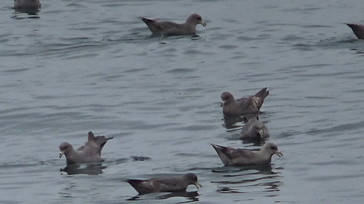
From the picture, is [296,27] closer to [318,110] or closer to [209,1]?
[209,1]

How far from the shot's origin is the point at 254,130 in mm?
24266

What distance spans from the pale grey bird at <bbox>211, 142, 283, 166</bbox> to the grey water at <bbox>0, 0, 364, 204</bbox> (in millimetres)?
150

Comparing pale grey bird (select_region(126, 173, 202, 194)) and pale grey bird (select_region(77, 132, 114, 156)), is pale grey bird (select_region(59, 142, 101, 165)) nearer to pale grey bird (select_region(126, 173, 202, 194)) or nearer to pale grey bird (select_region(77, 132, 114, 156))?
pale grey bird (select_region(77, 132, 114, 156))

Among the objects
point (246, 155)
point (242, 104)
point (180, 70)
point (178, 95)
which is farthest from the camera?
point (180, 70)

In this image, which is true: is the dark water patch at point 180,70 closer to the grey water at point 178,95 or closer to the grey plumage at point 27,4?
the grey water at point 178,95

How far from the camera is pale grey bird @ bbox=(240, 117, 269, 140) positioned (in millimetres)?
24125

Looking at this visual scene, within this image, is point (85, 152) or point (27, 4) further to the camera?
point (27, 4)

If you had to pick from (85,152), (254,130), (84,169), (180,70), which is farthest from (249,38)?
(84,169)

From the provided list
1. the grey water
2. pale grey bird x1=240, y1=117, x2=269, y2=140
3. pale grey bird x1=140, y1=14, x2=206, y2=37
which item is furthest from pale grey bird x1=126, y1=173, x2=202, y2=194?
pale grey bird x1=140, y1=14, x2=206, y2=37

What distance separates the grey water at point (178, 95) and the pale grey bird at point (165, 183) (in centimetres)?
13

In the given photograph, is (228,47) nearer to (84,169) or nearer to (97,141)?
(97,141)

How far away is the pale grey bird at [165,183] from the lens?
2040cm

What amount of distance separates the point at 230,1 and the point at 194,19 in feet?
21.4

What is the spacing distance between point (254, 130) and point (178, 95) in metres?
4.72
